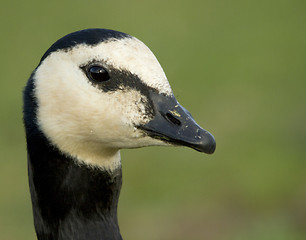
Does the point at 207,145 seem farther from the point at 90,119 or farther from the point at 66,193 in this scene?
the point at 66,193

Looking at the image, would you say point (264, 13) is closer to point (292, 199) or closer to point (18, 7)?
point (18, 7)

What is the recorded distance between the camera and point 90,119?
2160mm

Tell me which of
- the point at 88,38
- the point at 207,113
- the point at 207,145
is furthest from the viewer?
the point at 207,113

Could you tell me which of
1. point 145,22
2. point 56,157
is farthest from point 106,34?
point 145,22

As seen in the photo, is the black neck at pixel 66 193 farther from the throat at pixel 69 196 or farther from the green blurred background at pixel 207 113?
the green blurred background at pixel 207 113

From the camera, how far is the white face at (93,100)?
214 centimetres

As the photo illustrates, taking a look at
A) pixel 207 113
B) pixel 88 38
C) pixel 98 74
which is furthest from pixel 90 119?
pixel 207 113

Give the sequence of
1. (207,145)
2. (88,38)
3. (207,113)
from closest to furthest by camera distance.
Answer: (207,145), (88,38), (207,113)

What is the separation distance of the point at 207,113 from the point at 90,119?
15.0ft

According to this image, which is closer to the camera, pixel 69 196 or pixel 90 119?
pixel 90 119

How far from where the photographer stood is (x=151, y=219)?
203 inches

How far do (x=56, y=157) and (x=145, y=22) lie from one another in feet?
22.6

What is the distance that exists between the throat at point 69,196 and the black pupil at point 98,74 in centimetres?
32

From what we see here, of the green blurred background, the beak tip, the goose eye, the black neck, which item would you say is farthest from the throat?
the green blurred background
